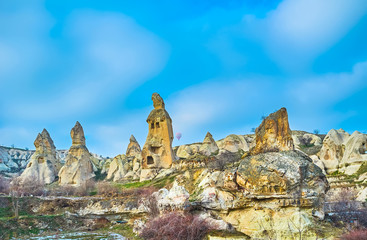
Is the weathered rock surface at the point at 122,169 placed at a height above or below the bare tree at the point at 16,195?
above

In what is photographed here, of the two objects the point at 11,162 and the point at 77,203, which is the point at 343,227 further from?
the point at 11,162

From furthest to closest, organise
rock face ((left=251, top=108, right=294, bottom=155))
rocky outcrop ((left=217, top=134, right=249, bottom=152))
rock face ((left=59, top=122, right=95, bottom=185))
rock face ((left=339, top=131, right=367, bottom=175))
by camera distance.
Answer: rocky outcrop ((left=217, top=134, right=249, bottom=152))
rock face ((left=59, top=122, right=95, bottom=185))
rock face ((left=339, top=131, right=367, bottom=175))
rock face ((left=251, top=108, right=294, bottom=155))

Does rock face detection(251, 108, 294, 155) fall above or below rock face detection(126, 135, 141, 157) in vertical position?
below

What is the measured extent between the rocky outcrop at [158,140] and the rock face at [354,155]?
22075 mm

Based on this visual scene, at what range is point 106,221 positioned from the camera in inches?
859

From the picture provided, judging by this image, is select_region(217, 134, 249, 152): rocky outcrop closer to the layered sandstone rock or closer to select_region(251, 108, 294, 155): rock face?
the layered sandstone rock

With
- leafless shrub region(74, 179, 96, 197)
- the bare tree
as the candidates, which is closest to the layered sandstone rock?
leafless shrub region(74, 179, 96, 197)

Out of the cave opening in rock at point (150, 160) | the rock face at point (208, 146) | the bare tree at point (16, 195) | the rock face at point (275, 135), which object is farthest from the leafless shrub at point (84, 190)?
the rock face at point (275, 135)

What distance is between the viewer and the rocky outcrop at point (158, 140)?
122ft

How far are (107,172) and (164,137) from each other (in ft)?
47.0

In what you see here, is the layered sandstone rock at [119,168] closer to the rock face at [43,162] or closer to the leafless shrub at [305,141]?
the rock face at [43,162]

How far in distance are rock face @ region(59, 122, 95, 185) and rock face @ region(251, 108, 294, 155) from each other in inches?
1382

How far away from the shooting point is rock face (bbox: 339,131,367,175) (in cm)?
3075

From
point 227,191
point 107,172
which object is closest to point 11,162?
point 107,172
